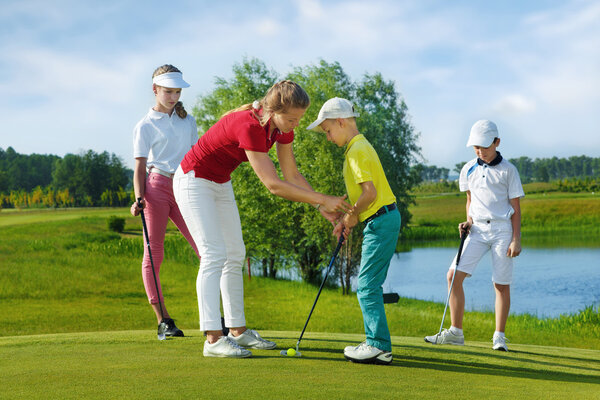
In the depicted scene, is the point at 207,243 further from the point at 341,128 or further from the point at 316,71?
the point at 316,71

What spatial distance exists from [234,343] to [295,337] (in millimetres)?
1125

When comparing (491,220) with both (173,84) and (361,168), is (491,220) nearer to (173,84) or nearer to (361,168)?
(361,168)

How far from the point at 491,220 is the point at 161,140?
9.84 feet

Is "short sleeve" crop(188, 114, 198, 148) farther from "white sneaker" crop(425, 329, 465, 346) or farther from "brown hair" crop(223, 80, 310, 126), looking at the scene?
"white sneaker" crop(425, 329, 465, 346)

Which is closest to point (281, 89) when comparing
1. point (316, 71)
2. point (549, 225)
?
point (316, 71)

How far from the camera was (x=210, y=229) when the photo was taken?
415 cm

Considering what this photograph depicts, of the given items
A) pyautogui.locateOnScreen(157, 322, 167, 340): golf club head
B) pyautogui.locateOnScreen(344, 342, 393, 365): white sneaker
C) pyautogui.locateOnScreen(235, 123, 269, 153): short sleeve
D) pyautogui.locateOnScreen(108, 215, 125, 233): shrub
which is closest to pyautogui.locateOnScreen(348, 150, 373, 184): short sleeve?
pyautogui.locateOnScreen(235, 123, 269, 153): short sleeve

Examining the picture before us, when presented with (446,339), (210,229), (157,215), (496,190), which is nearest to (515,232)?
(496,190)

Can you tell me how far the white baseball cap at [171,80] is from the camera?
4.95 meters

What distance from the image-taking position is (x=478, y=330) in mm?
11344

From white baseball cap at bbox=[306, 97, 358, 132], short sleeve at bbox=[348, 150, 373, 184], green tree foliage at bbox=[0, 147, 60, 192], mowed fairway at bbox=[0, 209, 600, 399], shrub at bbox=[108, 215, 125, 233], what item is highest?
green tree foliage at bbox=[0, 147, 60, 192]

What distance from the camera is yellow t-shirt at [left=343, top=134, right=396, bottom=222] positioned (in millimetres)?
3908

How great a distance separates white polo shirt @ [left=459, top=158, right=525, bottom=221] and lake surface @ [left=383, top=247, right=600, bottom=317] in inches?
421

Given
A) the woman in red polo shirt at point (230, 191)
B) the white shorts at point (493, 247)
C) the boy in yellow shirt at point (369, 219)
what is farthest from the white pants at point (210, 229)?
the white shorts at point (493, 247)
